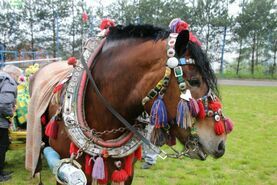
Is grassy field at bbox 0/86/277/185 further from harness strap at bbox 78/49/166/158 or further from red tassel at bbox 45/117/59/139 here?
red tassel at bbox 45/117/59/139

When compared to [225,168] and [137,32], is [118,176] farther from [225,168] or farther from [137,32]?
[225,168]

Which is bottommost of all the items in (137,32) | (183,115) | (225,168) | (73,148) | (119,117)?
(225,168)

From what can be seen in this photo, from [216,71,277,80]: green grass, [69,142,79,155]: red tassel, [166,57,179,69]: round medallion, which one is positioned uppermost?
[166,57,179,69]: round medallion

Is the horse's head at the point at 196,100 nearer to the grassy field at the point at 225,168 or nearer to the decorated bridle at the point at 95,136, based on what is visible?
the decorated bridle at the point at 95,136

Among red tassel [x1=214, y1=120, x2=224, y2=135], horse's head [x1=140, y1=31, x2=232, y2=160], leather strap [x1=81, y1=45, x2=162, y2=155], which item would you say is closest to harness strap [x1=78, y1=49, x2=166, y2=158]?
leather strap [x1=81, y1=45, x2=162, y2=155]

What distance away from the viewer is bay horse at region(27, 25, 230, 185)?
1.81 meters

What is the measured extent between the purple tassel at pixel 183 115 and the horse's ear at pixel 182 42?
29 centimetres

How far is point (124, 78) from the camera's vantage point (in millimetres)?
2016

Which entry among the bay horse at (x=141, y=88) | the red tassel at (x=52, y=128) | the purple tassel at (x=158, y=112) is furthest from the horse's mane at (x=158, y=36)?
the red tassel at (x=52, y=128)

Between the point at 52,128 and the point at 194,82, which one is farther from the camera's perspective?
the point at 52,128

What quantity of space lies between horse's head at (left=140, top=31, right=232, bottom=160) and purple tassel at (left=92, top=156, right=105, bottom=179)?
645mm

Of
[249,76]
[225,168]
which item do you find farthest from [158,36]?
[249,76]

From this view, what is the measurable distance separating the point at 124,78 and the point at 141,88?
0.17 meters

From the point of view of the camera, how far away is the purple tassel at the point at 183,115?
5.69ft
